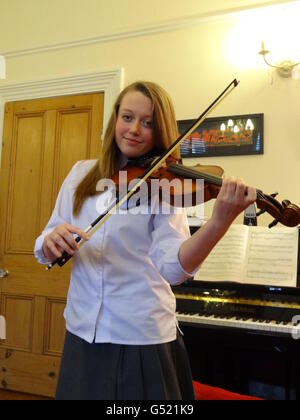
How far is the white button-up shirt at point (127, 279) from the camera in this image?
91cm

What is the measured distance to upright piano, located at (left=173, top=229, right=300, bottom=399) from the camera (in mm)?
1742

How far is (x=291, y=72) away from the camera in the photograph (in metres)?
2.47

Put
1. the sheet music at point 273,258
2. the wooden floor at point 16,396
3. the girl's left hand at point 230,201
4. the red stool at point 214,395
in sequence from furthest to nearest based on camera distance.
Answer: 1. the wooden floor at point 16,396
2. the sheet music at point 273,258
3. the red stool at point 214,395
4. the girl's left hand at point 230,201

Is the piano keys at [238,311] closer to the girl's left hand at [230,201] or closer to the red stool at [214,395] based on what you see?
the red stool at [214,395]

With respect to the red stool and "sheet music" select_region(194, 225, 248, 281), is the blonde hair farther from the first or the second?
"sheet music" select_region(194, 225, 248, 281)

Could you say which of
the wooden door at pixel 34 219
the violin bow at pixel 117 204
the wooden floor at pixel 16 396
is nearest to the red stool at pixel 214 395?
the violin bow at pixel 117 204

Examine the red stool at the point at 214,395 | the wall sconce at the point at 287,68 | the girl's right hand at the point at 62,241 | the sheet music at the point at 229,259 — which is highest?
the wall sconce at the point at 287,68

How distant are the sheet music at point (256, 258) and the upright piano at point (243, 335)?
38 mm

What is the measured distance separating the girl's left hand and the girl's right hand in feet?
0.90

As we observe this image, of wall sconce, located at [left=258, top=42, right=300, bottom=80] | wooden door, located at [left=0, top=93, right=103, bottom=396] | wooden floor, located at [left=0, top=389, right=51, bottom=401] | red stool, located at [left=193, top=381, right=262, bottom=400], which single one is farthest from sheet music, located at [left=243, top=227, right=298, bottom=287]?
wooden floor, located at [left=0, top=389, right=51, bottom=401]

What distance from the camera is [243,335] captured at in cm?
177

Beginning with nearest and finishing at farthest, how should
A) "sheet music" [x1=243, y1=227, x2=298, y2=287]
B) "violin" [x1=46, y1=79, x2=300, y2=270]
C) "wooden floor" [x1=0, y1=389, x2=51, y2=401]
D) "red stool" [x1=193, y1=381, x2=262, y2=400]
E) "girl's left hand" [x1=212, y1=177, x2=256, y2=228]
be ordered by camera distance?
"girl's left hand" [x1=212, y1=177, x2=256, y2=228] → "violin" [x1=46, y1=79, x2=300, y2=270] → "red stool" [x1=193, y1=381, x2=262, y2=400] → "sheet music" [x1=243, y1=227, x2=298, y2=287] → "wooden floor" [x1=0, y1=389, x2=51, y2=401]
